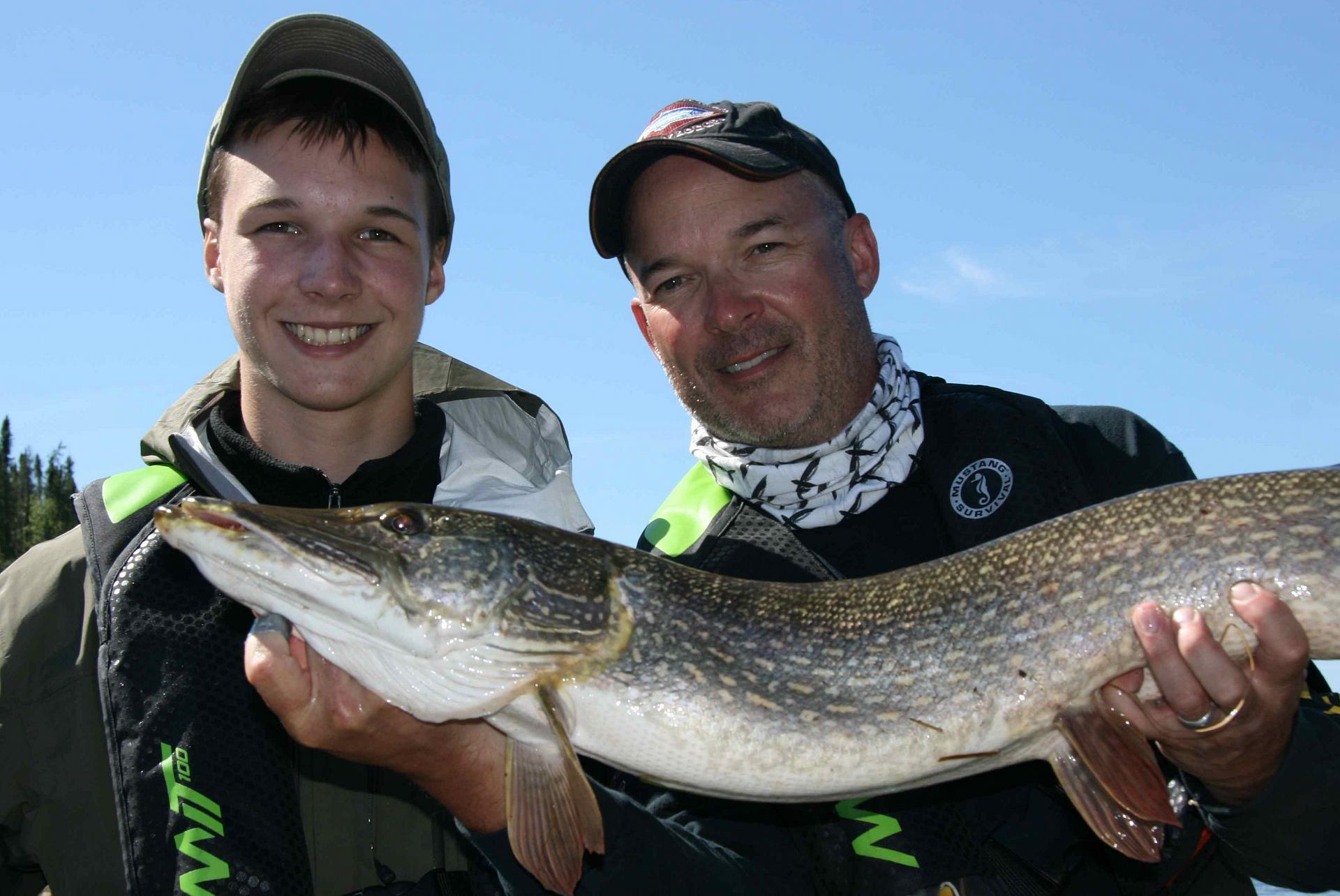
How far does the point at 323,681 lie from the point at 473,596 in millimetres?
441

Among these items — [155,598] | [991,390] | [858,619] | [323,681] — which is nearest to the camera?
[323,681]

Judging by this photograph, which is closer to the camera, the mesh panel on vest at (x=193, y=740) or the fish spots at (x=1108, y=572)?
the fish spots at (x=1108, y=572)

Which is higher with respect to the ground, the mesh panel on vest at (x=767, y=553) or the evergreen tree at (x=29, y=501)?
the evergreen tree at (x=29, y=501)

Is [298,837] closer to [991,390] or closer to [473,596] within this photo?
[473,596]

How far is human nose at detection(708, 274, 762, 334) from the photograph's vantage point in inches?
174

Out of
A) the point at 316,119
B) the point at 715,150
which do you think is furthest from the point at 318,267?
the point at 715,150

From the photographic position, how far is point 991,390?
4.43 meters

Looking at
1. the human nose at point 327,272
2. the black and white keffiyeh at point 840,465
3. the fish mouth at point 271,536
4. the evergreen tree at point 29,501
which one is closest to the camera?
the fish mouth at point 271,536

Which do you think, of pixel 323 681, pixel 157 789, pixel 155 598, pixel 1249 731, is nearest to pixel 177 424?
Answer: pixel 155 598

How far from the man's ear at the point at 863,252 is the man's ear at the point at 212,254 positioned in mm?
2557

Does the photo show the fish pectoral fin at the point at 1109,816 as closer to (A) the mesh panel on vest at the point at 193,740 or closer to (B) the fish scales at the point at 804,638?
(B) the fish scales at the point at 804,638

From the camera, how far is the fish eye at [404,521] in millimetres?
2982

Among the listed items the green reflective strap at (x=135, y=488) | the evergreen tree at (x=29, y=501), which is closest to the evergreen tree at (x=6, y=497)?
the evergreen tree at (x=29, y=501)

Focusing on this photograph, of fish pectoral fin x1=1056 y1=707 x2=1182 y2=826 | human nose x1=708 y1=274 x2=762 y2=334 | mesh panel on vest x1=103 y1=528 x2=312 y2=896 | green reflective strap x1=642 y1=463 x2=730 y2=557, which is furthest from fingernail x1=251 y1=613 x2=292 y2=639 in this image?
human nose x1=708 y1=274 x2=762 y2=334
